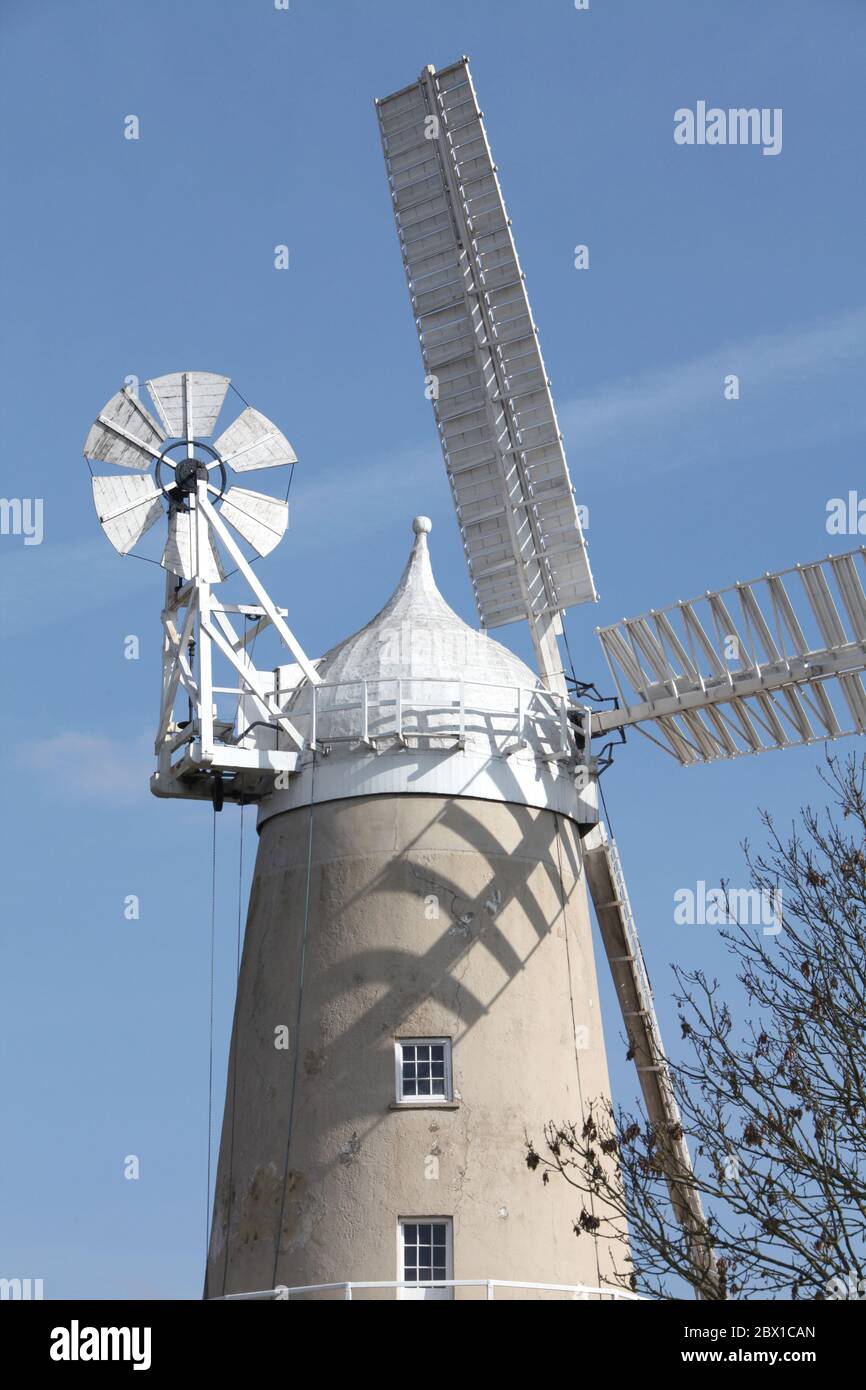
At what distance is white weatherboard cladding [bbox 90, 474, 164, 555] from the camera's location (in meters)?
34.4

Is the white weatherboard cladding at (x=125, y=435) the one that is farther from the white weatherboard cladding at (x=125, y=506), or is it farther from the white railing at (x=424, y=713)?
the white railing at (x=424, y=713)

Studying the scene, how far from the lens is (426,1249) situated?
30.1 m

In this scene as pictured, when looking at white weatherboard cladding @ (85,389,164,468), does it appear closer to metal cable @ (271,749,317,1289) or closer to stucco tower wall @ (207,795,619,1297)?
metal cable @ (271,749,317,1289)

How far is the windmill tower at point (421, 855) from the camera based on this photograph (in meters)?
30.6

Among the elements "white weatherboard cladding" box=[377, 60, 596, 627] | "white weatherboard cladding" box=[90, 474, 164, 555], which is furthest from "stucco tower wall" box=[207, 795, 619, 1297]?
"white weatherboard cladding" box=[377, 60, 596, 627]

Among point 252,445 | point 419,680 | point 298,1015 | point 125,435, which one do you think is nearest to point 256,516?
point 252,445

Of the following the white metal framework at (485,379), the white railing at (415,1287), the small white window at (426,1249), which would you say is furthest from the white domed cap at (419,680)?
the white railing at (415,1287)

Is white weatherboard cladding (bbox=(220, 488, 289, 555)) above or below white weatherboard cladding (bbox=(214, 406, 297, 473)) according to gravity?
below

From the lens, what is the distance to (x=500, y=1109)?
31.2 m

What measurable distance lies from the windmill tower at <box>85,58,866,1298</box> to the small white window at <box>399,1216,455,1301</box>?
33mm

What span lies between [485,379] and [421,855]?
1013 centimetres
